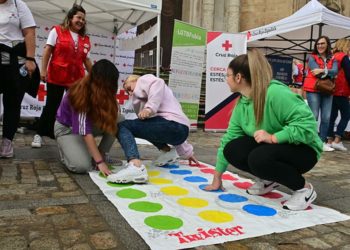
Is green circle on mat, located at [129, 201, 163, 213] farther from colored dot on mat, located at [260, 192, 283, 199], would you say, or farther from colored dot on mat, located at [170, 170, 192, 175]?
colored dot on mat, located at [170, 170, 192, 175]

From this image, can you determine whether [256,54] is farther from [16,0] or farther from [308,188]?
[16,0]

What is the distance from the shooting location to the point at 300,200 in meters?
2.64

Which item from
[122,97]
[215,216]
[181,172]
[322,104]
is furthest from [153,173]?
[122,97]

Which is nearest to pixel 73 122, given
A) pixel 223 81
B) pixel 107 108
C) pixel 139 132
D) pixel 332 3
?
pixel 107 108

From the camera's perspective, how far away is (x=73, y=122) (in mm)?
3275

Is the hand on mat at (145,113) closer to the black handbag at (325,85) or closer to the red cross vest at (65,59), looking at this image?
the red cross vest at (65,59)

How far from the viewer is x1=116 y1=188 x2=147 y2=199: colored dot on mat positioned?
2.75 m

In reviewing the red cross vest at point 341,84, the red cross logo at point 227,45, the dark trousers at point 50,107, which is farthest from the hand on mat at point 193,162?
the red cross logo at point 227,45

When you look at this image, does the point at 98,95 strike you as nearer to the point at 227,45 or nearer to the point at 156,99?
the point at 156,99

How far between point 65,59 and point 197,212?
8.52 ft

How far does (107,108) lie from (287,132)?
1484mm

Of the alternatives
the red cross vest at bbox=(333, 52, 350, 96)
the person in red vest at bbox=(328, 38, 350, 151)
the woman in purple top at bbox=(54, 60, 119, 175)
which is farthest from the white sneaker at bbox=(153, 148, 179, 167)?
the red cross vest at bbox=(333, 52, 350, 96)

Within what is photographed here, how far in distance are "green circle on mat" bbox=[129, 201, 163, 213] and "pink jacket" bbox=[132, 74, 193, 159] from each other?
1037 millimetres

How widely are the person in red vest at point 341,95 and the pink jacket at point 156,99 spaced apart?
11.1ft
